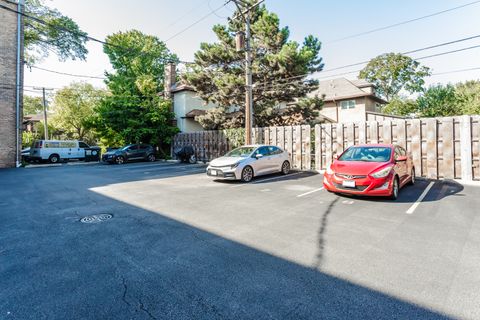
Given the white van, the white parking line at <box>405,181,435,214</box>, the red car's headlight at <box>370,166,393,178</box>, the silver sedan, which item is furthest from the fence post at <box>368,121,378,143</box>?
the white van

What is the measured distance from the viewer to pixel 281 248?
374 centimetres

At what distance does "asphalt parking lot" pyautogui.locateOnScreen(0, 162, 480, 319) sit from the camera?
95.9 inches

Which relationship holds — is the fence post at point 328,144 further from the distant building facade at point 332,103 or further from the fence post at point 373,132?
the distant building facade at point 332,103

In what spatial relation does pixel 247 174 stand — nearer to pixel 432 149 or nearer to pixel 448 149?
pixel 432 149

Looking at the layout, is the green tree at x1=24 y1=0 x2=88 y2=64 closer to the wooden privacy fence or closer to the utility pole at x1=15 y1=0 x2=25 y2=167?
the utility pole at x1=15 y1=0 x2=25 y2=167

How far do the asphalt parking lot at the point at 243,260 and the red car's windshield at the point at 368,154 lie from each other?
128cm

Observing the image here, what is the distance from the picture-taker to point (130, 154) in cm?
2038

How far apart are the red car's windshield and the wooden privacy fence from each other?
2914 millimetres

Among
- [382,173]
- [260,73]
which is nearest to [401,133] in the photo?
[382,173]

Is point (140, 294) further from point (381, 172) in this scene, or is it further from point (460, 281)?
point (381, 172)

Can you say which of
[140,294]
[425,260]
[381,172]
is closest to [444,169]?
[381,172]

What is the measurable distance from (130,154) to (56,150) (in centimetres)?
670

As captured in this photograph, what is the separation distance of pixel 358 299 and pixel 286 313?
0.80m

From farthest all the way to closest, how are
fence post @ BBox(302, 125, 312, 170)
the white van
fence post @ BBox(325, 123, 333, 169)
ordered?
1. the white van
2. fence post @ BBox(302, 125, 312, 170)
3. fence post @ BBox(325, 123, 333, 169)
